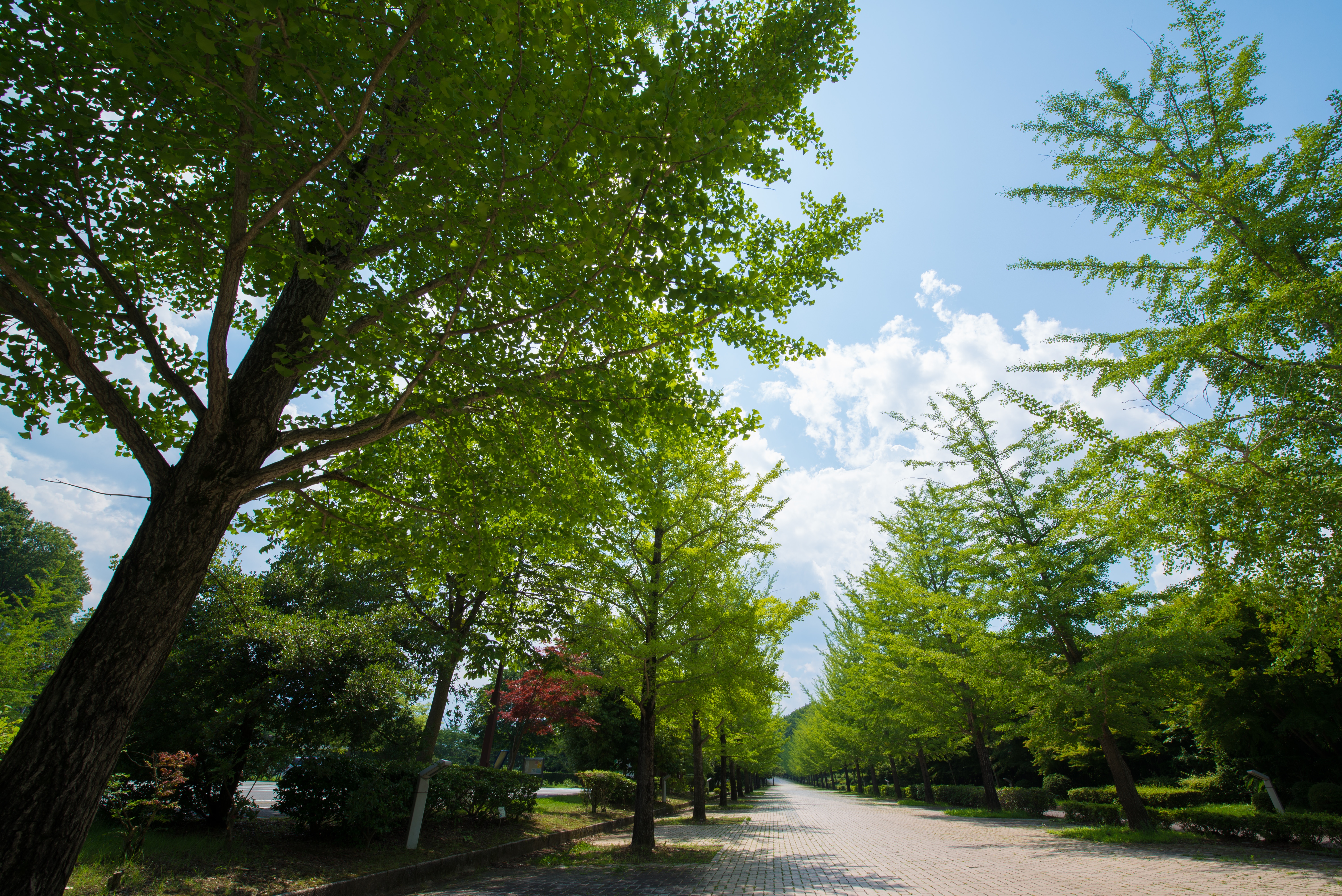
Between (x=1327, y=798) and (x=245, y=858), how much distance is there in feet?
71.0

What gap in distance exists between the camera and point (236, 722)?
8.44 metres

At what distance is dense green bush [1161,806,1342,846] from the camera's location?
29.7 feet

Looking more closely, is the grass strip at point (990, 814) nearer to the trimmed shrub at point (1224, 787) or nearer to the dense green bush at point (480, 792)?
the trimmed shrub at point (1224, 787)

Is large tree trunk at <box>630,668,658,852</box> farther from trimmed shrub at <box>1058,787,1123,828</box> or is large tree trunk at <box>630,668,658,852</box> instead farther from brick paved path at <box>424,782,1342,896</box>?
trimmed shrub at <box>1058,787,1123,828</box>

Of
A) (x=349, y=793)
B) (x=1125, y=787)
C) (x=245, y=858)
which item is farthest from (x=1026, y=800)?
(x=245, y=858)

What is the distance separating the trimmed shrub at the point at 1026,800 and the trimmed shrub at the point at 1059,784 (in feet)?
17.0

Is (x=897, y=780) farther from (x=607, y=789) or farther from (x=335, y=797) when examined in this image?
(x=335, y=797)

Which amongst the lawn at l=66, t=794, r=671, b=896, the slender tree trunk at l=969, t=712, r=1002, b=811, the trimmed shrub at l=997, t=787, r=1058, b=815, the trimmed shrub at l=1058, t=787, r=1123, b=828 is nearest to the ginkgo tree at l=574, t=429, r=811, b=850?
the lawn at l=66, t=794, r=671, b=896

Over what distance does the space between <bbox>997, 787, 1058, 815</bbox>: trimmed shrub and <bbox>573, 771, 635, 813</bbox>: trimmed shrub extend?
1331cm

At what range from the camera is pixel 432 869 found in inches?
314

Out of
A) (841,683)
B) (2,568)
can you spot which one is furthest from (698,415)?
(2,568)

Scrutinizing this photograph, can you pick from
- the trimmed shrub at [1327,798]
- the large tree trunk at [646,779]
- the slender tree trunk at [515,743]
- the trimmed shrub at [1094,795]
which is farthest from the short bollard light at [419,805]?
the trimmed shrub at [1094,795]

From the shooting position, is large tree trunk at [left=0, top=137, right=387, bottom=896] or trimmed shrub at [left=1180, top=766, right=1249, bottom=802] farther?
trimmed shrub at [left=1180, top=766, right=1249, bottom=802]

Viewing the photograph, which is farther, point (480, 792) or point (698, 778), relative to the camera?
point (698, 778)
